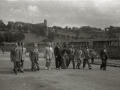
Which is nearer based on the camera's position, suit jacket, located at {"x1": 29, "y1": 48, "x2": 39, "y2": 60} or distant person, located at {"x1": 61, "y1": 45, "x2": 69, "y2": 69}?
suit jacket, located at {"x1": 29, "y1": 48, "x2": 39, "y2": 60}

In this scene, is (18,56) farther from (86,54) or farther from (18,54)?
(86,54)

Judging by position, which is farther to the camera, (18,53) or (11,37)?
(11,37)

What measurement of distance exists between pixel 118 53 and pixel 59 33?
120381 mm

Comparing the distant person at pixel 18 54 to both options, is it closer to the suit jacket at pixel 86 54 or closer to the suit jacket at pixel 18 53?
the suit jacket at pixel 18 53

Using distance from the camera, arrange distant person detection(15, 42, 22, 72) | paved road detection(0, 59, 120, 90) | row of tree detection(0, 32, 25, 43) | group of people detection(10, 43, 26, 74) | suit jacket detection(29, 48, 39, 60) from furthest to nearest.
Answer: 1. row of tree detection(0, 32, 25, 43)
2. suit jacket detection(29, 48, 39, 60)
3. distant person detection(15, 42, 22, 72)
4. group of people detection(10, 43, 26, 74)
5. paved road detection(0, 59, 120, 90)

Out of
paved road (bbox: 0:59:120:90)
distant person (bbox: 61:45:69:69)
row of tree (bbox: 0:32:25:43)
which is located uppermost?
row of tree (bbox: 0:32:25:43)

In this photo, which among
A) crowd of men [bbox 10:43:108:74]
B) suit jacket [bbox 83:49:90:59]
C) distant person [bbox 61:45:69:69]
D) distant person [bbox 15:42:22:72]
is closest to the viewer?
distant person [bbox 15:42:22:72]

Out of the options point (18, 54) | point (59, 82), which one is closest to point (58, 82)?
point (59, 82)

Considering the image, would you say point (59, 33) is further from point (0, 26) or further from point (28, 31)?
point (0, 26)

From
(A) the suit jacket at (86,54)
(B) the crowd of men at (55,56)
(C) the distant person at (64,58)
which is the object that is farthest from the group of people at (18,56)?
(A) the suit jacket at (86,54)

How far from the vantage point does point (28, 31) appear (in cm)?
15412

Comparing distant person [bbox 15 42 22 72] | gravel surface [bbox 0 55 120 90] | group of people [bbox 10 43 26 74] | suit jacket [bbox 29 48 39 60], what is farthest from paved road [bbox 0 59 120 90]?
suit jacket [bbox 29 48 39 60]

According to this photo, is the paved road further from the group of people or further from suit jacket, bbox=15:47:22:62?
suit jacket, bbox=15:47:22:62

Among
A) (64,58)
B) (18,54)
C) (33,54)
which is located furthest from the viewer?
(64,58)
